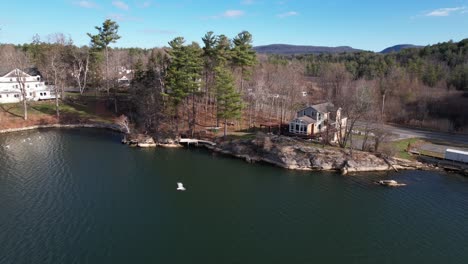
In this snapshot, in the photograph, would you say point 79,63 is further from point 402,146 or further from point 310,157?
point 402,146

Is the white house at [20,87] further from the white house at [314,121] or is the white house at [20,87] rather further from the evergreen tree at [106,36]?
the white house at [314,121]

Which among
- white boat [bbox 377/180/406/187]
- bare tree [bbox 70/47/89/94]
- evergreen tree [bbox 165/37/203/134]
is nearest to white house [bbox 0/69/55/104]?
bare tree [bbox 70/47/89/94]

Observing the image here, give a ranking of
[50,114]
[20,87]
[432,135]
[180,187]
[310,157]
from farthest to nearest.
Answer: [50,114] → [20,87] → [432,135] → [310,157] → [180,187]

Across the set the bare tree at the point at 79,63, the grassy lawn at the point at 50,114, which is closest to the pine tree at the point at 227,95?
the grassy lawn at the point at 50,114

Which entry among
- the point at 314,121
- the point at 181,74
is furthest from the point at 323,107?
the point at 181,74

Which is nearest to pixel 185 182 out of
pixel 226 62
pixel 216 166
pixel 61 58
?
pixel 216 166
